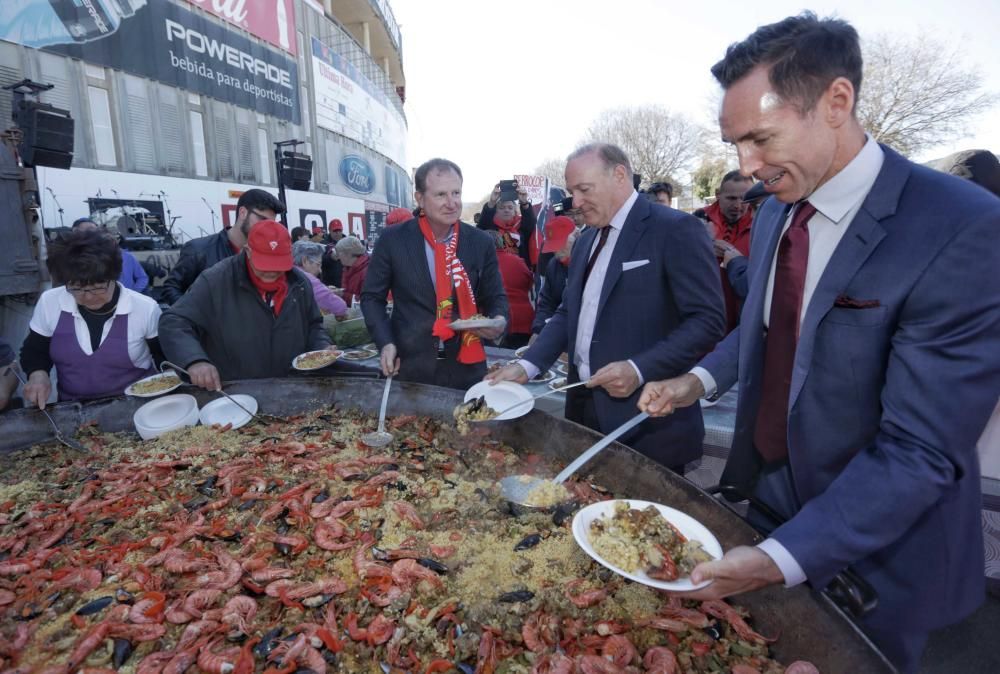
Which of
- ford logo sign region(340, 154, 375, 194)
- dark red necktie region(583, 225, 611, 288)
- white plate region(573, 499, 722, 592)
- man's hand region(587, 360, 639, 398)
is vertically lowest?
white plate region(573, 499, 722, 592)

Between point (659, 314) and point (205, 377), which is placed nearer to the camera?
point (659, 314)

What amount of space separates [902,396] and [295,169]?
16.4m

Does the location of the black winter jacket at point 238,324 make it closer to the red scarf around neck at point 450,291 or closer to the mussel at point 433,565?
the red scarf around neck at point 450,291

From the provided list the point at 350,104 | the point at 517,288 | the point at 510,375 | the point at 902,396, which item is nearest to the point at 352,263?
the point at 517,288

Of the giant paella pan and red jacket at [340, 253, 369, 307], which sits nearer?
the giant paella pan

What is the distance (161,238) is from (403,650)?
583 inches

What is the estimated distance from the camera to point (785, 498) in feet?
5.19

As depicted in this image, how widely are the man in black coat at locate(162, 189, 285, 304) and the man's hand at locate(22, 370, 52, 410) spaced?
1707 millimetres

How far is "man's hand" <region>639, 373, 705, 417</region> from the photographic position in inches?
72.6

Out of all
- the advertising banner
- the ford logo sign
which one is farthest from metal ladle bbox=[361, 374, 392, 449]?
the ford logo sign

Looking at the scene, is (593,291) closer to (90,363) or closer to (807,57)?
(807,57)

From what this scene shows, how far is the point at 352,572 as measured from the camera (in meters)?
1.77

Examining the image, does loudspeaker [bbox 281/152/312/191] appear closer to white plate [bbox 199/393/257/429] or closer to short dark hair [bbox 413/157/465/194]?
short dark hair [bbox 413/157/465/194]

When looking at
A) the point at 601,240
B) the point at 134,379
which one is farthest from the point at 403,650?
the point at 134,379
